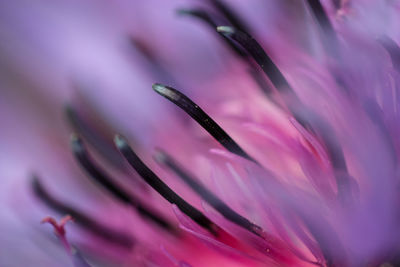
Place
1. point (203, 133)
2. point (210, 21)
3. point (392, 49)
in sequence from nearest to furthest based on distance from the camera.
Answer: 1. point (392, 49)
2. point (210, 21)
3. point (203, 133)

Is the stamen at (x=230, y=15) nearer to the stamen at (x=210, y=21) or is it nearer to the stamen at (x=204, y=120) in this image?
the stamen at (x=210, y=21)

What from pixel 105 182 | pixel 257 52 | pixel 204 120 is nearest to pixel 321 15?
pixel 257 52

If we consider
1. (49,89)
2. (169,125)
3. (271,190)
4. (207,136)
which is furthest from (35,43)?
(271,190)

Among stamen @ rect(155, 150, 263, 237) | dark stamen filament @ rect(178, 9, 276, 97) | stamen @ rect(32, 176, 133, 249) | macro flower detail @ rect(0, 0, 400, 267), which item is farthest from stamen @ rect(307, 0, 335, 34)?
stamen @ rect(32, 176, 133, 249)

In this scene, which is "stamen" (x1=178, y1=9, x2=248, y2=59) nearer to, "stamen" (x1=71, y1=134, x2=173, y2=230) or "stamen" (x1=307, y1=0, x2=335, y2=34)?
"stamen" (x1=307, y1=0, x2=335, y2=34)

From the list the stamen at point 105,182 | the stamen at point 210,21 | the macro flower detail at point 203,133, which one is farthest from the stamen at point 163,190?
the stamen at point 210,21

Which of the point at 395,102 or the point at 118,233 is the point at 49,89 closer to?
the point at 118,233

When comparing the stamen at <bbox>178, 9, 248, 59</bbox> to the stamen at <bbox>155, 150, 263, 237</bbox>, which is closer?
A: the stamen at <bbox>155, 150, 263, 237</bbox>

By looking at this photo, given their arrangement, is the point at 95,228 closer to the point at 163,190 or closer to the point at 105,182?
the point at 105,182
